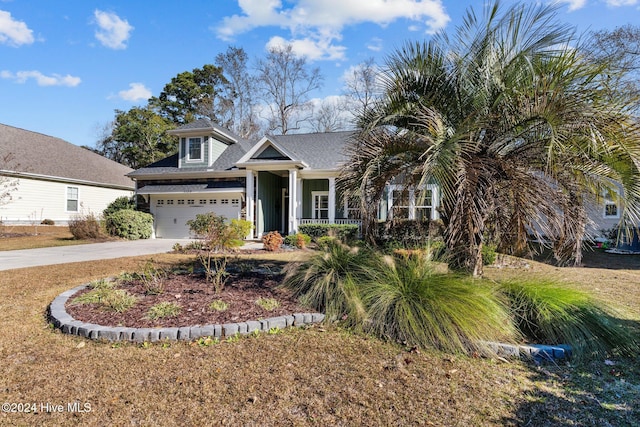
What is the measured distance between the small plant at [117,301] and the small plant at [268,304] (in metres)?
1.78

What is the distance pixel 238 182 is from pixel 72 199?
13920 mm

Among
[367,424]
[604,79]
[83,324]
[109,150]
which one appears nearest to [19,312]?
[83,324]

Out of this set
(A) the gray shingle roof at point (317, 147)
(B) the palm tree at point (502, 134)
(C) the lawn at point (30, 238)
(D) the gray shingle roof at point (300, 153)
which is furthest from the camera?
(D) the gray shingle roof at point (300, 153)

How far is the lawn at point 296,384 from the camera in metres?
2.41

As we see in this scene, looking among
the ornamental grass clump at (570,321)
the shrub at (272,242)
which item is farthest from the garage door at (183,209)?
the ornamental grass clump at (570,321)

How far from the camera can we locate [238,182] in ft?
53.9

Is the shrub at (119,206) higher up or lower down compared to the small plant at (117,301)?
higher up

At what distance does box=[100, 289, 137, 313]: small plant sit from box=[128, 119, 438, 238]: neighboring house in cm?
1090

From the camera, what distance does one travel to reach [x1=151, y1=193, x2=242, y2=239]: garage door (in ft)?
55.1

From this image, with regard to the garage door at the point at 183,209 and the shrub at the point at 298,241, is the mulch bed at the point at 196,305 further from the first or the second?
the garage door at the point at 183,209

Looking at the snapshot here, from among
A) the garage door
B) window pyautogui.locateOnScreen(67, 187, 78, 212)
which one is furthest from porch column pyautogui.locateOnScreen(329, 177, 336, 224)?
window pyautogui.locateOnScreen(67, 187, 78, 212)

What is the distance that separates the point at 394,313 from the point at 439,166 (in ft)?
6.09

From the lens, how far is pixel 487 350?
350 cm

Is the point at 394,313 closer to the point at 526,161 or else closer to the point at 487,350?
the point at 487,350
